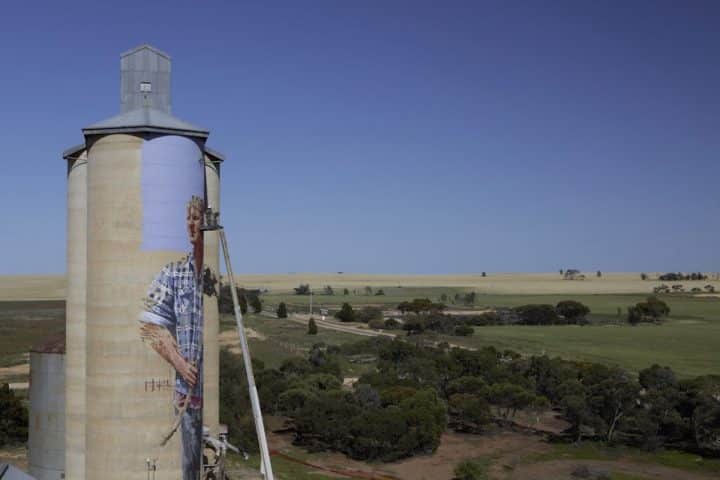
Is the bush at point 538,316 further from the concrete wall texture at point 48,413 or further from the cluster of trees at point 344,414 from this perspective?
the concrete wall texture at point 48,413

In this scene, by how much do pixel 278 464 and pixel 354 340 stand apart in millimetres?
57802

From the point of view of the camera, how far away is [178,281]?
1986cm

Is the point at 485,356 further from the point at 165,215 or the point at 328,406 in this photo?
the point at 165,215

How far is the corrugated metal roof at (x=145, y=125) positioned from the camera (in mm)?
19672

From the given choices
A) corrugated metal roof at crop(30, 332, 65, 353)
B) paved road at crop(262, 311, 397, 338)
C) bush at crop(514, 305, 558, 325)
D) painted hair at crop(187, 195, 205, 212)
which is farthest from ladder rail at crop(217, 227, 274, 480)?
bush at crop(514, 305, 558, 325)

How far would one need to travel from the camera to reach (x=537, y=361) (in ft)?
212

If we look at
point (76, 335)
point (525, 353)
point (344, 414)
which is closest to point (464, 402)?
point (344, 414)

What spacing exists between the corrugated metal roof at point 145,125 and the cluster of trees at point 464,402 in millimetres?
27898

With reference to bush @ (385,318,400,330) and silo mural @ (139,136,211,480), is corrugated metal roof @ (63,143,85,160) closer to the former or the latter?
silo mural @ (139,136,211,480)

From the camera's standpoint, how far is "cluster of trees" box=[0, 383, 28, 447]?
42219 millimetres

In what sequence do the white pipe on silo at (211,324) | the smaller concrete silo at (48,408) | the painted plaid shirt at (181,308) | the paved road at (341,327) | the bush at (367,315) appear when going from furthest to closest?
1. the bush at (367,315)
2. the paved road at (341,327)
3. the smaller concrete silo at (48,408)
4. the white pipe on silo at (211,324)
5. the painted plaid shirt at (181,308)

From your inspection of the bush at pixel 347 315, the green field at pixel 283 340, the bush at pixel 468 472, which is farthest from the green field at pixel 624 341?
the bush at pixel 468 472

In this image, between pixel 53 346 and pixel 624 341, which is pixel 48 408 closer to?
pixel 53 346

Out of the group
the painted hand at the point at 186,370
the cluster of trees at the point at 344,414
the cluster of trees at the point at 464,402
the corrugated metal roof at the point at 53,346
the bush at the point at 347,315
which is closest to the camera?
the painted hand at the point at 186,370
